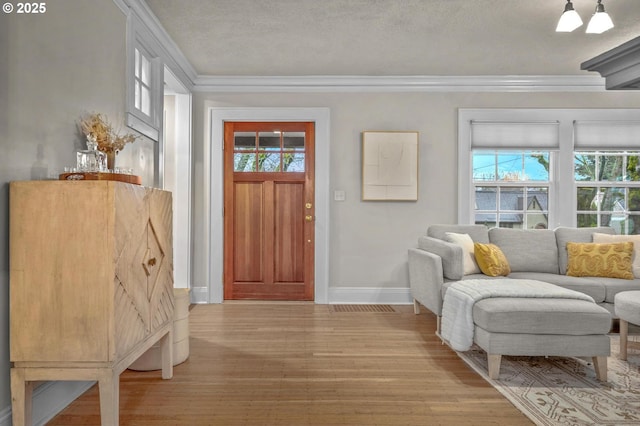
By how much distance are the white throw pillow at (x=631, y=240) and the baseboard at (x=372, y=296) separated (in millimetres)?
1891

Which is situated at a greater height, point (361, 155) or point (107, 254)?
point (361, 155)

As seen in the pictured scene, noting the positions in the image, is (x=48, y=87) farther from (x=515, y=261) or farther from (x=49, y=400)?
(x=515, y=261)

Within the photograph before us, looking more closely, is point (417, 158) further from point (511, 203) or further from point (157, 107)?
point (157, 107)

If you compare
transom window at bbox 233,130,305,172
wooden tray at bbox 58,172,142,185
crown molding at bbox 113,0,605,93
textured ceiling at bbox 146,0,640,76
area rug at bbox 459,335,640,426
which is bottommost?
area rug at bbox 459,335,640,426

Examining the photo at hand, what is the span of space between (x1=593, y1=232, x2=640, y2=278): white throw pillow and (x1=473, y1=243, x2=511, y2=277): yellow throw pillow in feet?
3.13

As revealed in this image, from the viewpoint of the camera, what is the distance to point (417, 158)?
488cm

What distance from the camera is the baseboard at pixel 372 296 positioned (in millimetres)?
4891

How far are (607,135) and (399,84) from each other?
232cm

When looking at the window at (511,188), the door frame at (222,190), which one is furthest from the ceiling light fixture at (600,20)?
the door frame at (222,190)

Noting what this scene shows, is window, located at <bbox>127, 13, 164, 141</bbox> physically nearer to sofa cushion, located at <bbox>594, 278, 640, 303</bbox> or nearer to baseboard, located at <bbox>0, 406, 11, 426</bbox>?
baseboard, located at <bbox>0, 406, 11, 426</bbox>

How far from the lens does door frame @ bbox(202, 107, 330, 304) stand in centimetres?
489

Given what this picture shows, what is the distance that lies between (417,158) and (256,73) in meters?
1.95

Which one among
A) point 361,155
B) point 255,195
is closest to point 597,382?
point 361,155

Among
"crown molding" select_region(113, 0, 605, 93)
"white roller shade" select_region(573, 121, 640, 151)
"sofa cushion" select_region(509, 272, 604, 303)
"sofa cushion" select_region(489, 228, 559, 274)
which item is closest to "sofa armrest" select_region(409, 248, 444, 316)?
"sofa cushion" select_region(489, 228, 559, 274)
